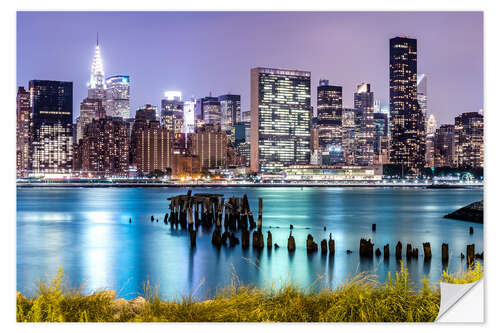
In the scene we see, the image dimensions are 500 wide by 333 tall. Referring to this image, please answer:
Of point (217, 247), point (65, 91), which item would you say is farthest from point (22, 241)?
point (65, 91)

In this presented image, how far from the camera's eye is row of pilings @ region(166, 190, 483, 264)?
15.7 m

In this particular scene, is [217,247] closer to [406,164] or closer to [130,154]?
[406,164]

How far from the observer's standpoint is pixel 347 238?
22.0 m

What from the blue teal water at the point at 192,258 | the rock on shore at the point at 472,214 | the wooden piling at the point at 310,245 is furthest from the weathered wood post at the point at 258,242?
the rock on shore at the point at 472,214

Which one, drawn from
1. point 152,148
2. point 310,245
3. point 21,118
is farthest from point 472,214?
point 152,148

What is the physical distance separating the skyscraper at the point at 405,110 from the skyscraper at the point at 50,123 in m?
88.8

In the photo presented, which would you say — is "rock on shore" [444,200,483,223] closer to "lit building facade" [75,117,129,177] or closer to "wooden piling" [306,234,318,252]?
"wooden piling" [306,234,318,252]

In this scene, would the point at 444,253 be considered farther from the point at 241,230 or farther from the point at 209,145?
the point at 209,145

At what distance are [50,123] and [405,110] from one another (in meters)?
122

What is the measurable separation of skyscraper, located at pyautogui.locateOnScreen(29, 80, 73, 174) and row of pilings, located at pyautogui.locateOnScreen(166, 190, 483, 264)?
17987 millimetres

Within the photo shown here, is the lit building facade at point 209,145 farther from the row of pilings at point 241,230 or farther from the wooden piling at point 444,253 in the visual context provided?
the wooden piling at point 444,253

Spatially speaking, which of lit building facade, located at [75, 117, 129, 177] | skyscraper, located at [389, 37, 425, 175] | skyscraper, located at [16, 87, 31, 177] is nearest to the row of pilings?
skyscraper, located at [16, 87, 31, 177]

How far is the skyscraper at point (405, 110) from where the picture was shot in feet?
475

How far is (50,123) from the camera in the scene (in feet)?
222
